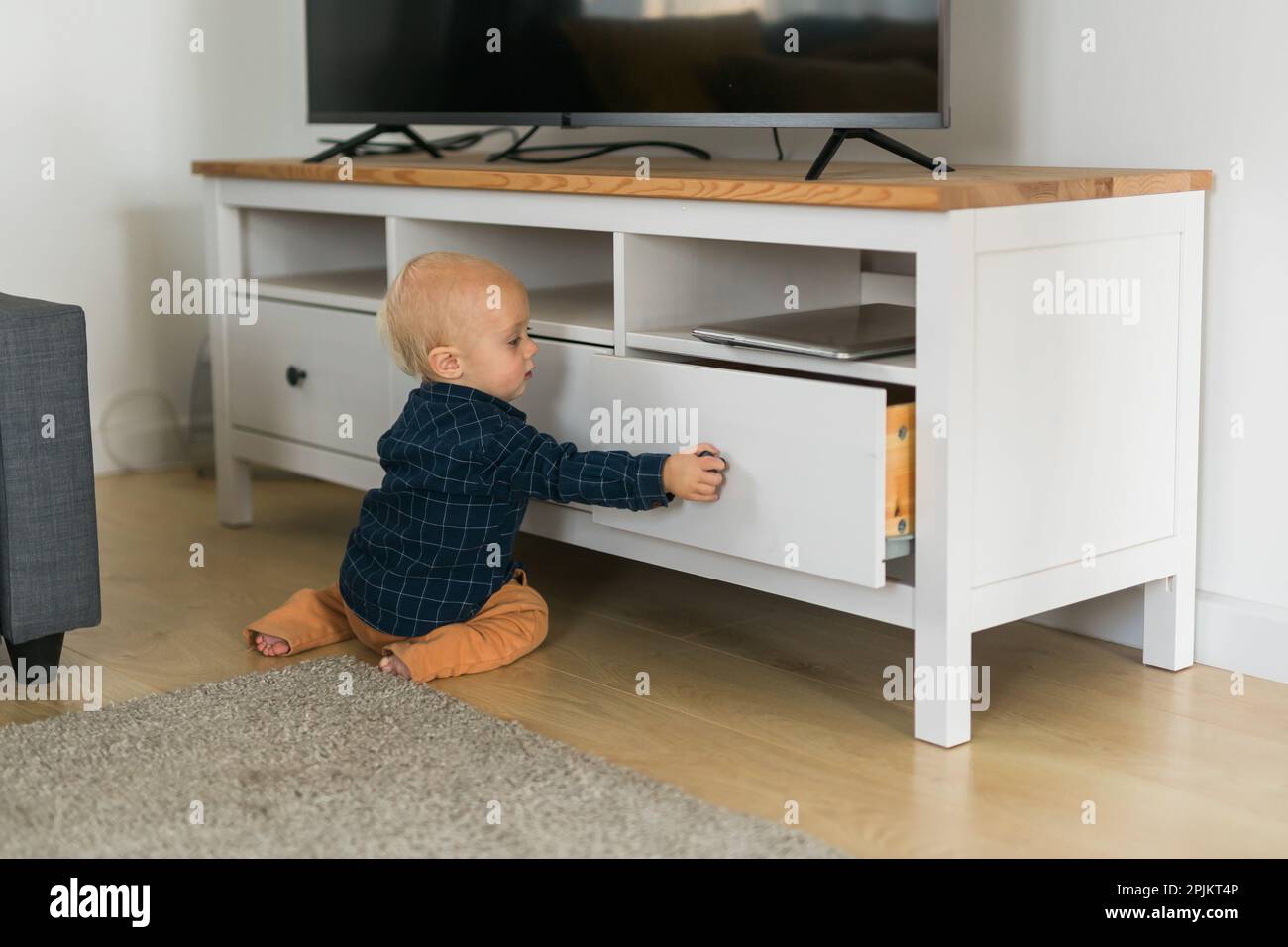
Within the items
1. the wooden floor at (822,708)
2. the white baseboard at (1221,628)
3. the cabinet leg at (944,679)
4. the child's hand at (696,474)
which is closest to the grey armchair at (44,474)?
the wooden floor at (822,708)

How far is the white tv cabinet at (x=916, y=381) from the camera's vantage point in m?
1.43

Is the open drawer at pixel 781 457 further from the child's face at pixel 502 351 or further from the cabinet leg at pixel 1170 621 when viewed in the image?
the cabinet leg at pixel 1170 621

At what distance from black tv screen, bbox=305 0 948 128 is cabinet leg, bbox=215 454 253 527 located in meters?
0.57

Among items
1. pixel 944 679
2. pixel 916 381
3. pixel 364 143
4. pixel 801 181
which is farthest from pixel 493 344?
pixel 364 143

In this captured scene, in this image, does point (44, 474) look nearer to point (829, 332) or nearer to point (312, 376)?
point (312, 376)

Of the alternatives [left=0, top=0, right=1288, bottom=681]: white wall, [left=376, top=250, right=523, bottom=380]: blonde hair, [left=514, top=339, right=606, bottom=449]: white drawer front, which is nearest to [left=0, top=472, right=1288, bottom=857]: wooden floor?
[left=0, top=0, right=1288, bottom=681]: white wall

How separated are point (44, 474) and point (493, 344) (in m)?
0.50

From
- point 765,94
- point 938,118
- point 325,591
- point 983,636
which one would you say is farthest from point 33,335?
point 983,636

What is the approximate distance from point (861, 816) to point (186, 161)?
2.07 metres

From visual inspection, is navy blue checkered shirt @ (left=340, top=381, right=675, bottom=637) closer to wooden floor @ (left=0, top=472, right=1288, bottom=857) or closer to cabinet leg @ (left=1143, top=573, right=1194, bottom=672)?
wooden floor @ (left=0, top=472, right=1288, bottom=857)

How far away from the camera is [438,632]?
171 cm

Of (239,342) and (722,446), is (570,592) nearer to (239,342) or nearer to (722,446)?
(722,446)

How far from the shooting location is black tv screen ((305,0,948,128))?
1.56 m
